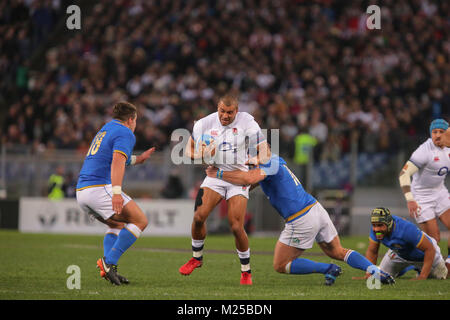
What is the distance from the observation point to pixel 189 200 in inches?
807

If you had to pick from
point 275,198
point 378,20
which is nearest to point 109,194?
point 275,198

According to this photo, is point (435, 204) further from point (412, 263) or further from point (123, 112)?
point (123, 112)

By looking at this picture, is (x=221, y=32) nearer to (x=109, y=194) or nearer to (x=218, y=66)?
(x=218, y=66)

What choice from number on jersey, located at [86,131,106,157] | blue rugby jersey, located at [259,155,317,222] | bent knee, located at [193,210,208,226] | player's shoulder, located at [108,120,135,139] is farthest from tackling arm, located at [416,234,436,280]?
number on jersey, located at [86,131,106,157]

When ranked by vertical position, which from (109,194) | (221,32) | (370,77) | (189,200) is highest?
(221,32)

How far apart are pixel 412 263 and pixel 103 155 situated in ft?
14.9

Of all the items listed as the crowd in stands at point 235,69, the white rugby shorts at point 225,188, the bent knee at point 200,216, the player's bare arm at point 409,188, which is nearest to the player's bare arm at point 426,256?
the player's bare arm at point 409,188

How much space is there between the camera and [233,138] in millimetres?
9633

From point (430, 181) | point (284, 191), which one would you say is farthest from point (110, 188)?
point (430, 181)

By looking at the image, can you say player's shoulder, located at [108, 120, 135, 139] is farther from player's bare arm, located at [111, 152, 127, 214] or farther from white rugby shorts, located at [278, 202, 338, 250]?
white rugby shorts, located at [278, 202, 338, 250]

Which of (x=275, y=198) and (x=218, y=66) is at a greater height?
(x=218, y=66)

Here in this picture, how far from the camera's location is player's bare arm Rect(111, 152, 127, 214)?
28.8ft
